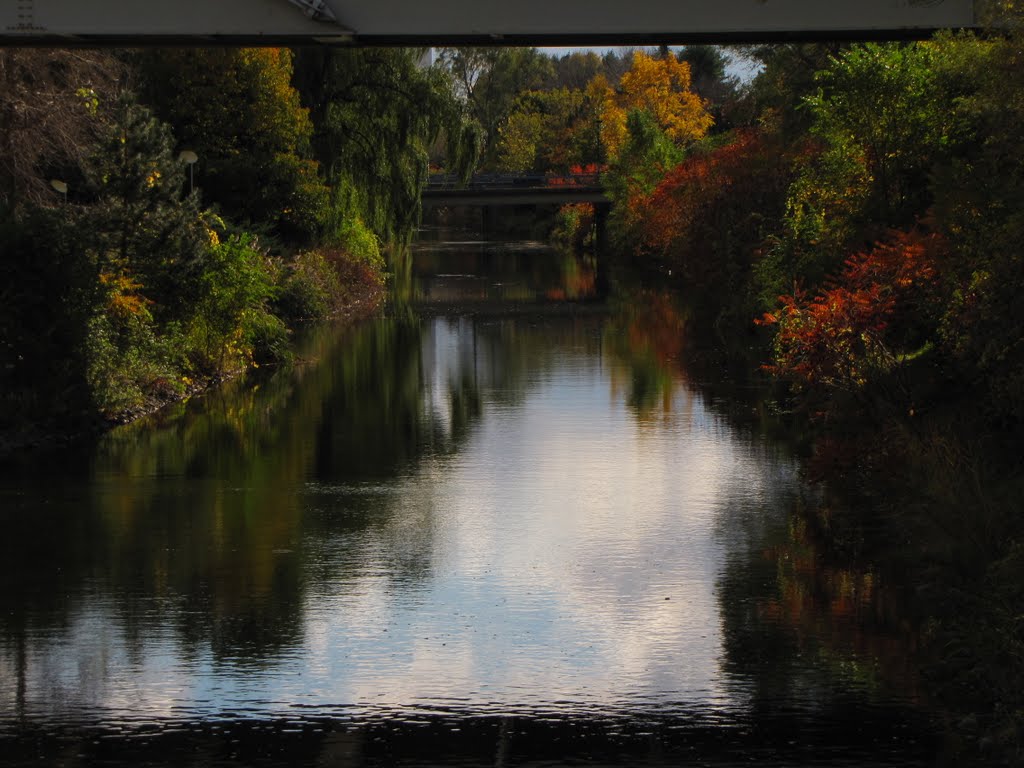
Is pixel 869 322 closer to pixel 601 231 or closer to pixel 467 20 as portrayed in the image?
pixel 467 20

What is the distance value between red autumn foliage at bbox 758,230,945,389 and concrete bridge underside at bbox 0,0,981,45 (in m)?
2.86

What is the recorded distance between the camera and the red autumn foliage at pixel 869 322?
18922 mm

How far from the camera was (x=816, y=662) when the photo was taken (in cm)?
1146

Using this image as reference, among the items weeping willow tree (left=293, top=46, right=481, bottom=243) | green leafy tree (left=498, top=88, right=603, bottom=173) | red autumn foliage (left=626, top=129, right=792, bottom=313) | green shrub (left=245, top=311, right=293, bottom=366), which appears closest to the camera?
green shrub (left=245, top=311, right=293, bottom=366)

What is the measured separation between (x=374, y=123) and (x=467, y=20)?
88.6 feet

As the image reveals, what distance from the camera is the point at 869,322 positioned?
62.8 ft

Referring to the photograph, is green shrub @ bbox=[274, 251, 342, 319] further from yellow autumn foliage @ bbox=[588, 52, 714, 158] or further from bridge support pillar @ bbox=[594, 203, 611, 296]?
yellow autumn foliage @ bbox=[588, 52, 714, 158]

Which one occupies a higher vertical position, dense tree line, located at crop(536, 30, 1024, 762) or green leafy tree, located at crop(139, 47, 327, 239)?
green leafy tree, located at crop(139, 47, 327, 239)

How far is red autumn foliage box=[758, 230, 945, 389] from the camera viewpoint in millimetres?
18922

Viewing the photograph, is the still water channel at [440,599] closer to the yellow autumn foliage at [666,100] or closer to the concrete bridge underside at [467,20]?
the concrete bridge underside at [467,20]

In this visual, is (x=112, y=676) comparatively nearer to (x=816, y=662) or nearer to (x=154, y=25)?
(x=816, y=662)

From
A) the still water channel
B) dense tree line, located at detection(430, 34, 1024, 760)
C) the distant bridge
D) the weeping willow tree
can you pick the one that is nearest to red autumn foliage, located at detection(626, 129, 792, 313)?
dense tree line, located at detection(430, 34, 1024, 760)

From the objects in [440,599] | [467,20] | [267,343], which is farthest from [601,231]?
[440,599]

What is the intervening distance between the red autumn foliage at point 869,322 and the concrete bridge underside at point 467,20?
286cm
